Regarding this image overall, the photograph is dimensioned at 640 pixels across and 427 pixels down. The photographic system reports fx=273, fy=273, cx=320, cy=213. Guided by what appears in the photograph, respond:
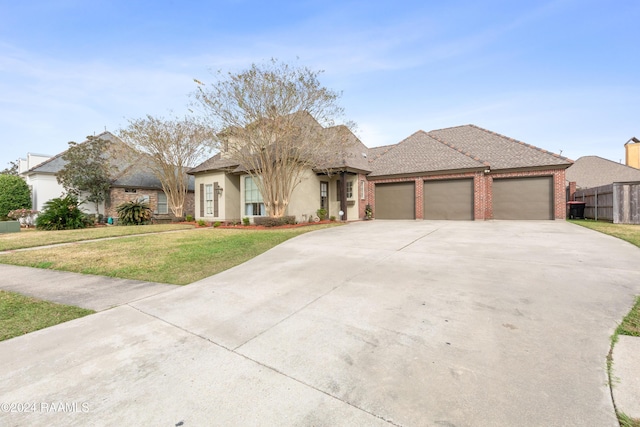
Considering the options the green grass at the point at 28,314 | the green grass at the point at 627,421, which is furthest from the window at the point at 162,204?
the green grass at the point at 627,421

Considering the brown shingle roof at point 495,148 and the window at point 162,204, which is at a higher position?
the brown shingle roof at point 495,148

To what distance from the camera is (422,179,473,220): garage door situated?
16.5 metres

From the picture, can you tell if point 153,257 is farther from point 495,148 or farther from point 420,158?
point 495,148

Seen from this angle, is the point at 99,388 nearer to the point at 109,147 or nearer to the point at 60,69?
the point at 60,69

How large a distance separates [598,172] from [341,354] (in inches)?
1495

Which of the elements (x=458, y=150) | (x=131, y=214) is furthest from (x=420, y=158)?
(x=131, y=214)

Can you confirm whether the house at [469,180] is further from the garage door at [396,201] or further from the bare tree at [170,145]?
the bare tree at [170,145]

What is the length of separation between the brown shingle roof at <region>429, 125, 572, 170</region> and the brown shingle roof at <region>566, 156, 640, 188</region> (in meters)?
15.6

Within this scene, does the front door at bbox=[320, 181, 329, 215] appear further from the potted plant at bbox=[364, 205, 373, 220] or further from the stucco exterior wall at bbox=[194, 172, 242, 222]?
the stucco exterior wall at bbox=[194, 172, 242, 222]

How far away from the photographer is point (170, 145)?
18.5 metres

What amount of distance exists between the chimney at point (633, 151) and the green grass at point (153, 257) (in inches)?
1697

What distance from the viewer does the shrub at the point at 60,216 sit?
14.7 m

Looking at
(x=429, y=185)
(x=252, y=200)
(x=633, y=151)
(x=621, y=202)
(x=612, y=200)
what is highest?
(x=633, y=151)

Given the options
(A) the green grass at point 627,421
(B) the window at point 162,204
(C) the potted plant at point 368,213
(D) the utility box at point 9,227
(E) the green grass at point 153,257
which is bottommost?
(A) the green grass at point 627,421
